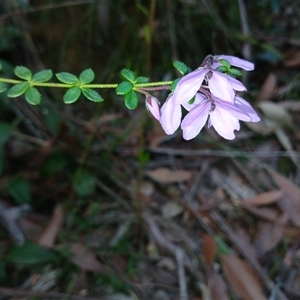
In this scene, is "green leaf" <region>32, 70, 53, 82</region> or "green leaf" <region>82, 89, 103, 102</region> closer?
"green leaf" <region>82, 89, 103, 102</region>

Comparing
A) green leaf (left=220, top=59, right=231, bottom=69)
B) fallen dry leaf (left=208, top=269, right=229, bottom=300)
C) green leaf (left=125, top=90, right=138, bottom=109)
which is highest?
green leaf (left=125, top=90, right=138, bottom=109)

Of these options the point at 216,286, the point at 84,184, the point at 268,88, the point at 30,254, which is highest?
the point at 268,88

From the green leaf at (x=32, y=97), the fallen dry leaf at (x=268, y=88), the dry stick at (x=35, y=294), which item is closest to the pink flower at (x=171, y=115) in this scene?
the green leaf at (x=32, y=97)

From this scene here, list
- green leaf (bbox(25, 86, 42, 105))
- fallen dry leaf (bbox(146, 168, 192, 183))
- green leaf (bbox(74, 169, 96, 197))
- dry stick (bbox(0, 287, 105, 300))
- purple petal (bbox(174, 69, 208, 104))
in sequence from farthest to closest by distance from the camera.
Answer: fallen dry leaf (bbox(146, 168, 192, 183))
green leaf (bbox(74, 169, 96, 197))
dry stick (bbox(0, 287, 105, 300))
green leaf (bbox(25, 86, 42, 105))
purple petal (bbox(174, 69, 208, 104))

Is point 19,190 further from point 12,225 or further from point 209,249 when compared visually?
point 209,249

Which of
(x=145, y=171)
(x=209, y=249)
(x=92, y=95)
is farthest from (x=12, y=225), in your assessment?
(x=92, y=95)

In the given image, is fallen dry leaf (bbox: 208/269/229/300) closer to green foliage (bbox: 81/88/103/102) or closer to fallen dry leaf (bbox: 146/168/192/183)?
fallen dry leaf (bbox: 146/168/192/183)

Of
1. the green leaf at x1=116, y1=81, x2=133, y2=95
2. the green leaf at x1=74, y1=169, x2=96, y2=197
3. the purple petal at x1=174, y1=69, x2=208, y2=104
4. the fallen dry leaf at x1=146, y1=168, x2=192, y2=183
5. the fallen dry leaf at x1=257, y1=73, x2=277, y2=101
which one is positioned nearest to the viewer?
the purple petal at x1=174, y1=69, x2=208, y2=104

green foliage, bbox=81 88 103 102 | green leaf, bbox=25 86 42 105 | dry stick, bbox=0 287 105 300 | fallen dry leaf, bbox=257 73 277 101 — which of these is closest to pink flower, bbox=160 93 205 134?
green foliage, bbox=81 88 103 102
